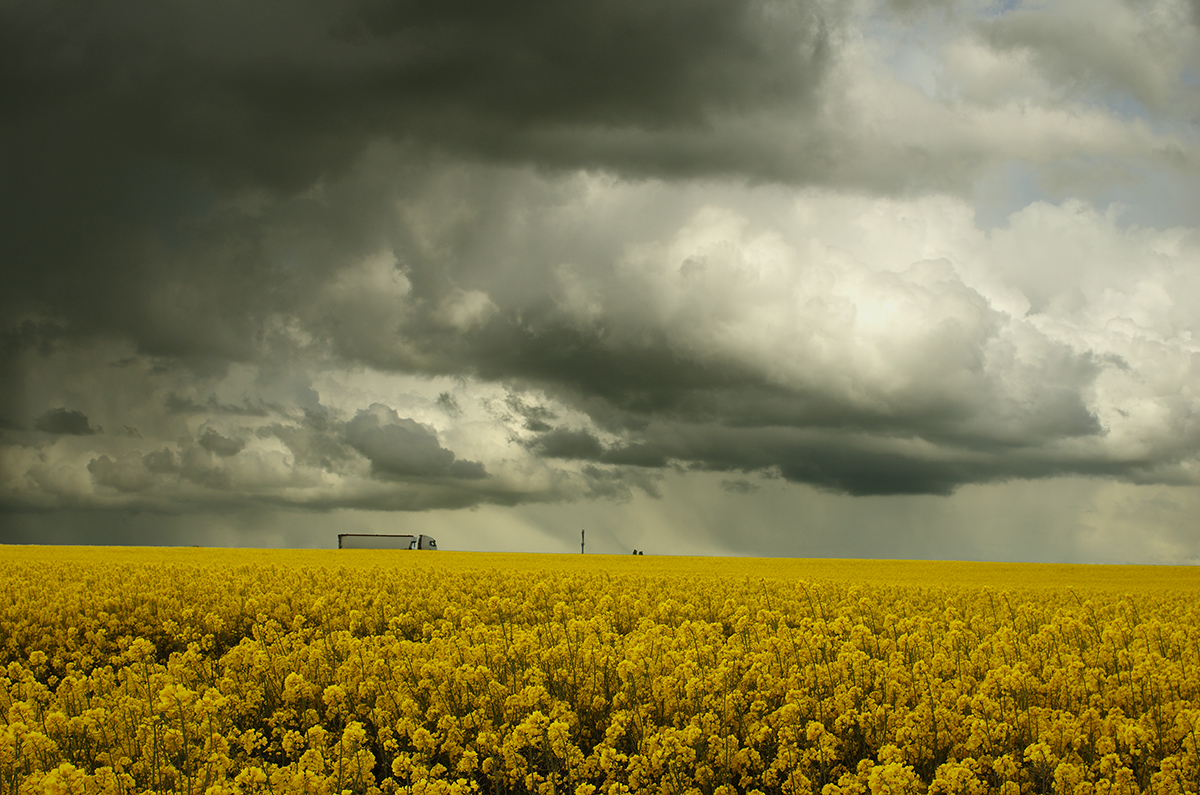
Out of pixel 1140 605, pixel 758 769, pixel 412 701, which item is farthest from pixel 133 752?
pixel 1140 605

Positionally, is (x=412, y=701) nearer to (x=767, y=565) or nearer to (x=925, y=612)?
(x=925, y=612)

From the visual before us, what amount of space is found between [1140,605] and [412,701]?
21489 millimetres

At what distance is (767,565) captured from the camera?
167ft

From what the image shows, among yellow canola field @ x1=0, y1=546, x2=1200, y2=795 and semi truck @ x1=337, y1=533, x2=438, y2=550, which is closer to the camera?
yellow canola field @ x1=0, y1=546, x2=1200, y2=795

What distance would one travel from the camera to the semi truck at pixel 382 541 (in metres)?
74.3

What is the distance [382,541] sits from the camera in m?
75.1

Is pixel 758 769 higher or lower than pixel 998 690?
lower

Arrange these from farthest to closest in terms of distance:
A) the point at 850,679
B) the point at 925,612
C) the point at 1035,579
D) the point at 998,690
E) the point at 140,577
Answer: the point at 1035,579
the point at 140,577
the point at 925,612
the point at 850,679
the point at 998,690

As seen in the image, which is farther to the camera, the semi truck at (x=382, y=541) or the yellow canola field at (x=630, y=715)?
the semi truck at (x=382, y=541)

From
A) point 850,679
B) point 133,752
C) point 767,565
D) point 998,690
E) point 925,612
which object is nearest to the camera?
point 133,752

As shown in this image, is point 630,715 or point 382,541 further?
point 382,541

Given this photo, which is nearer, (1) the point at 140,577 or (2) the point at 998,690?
(2) the point at 998,690

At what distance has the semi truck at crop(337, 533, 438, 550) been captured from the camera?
7431 cm

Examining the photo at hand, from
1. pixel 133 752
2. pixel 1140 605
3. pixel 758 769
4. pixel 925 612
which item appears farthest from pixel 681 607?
pixel 1140 605
